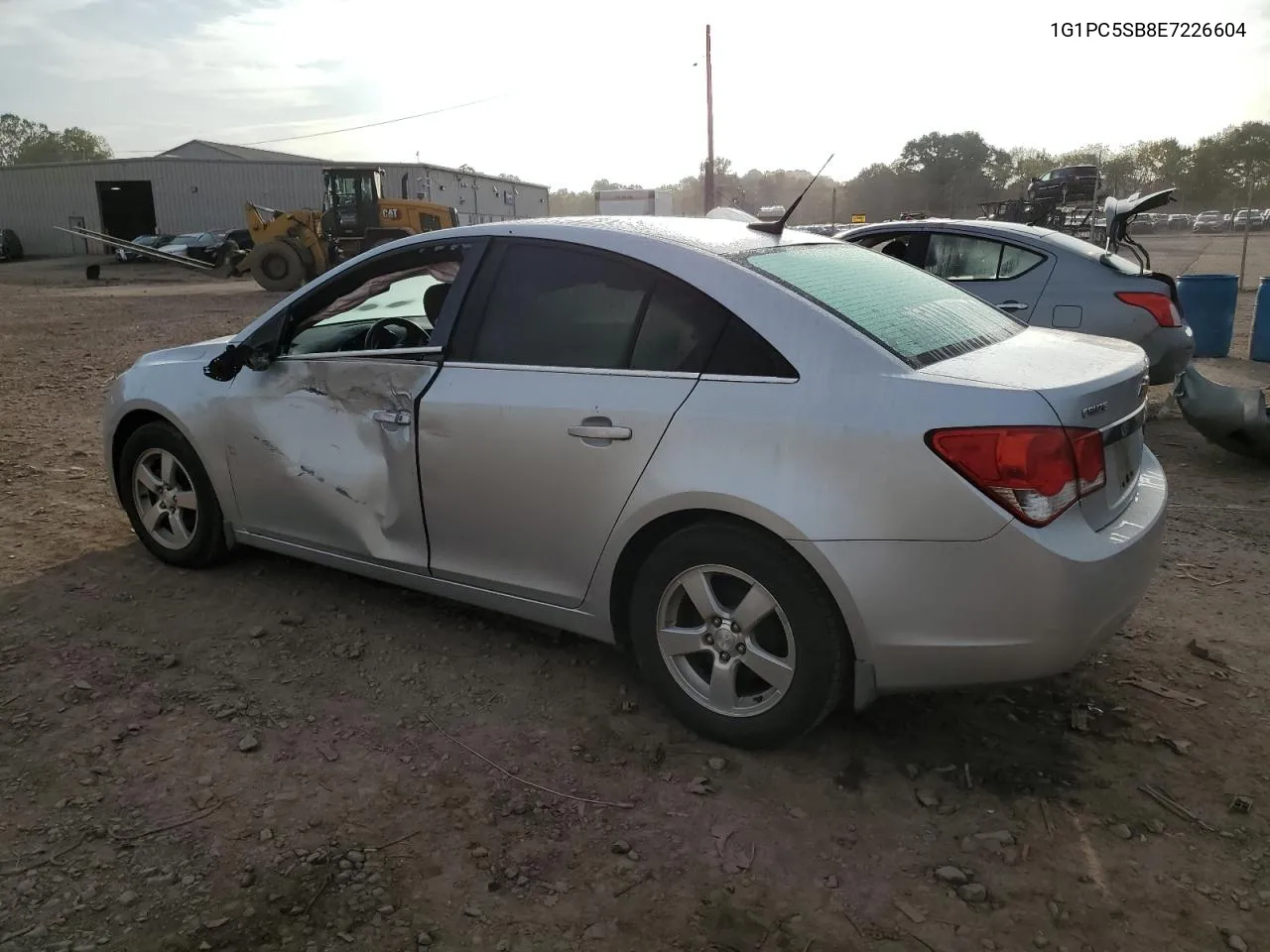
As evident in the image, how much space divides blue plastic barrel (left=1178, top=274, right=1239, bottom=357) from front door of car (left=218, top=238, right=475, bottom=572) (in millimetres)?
9880

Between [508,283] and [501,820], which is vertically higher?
[508,283]

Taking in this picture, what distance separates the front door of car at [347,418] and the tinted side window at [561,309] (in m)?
0.23

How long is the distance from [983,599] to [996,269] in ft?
17.4

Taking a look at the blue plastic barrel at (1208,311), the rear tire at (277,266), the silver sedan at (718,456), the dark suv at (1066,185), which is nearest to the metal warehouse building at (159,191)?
the rear tire at (277,266)

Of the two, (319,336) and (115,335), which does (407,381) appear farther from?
(115,335)

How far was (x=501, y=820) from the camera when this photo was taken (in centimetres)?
273

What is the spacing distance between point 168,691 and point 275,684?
0.37 m

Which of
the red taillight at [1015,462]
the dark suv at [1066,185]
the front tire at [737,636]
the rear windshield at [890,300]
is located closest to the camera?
the red taillight at [1015,462]

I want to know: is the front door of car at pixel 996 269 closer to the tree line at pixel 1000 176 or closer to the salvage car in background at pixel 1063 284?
the salvage car in background at pixel 1063 284

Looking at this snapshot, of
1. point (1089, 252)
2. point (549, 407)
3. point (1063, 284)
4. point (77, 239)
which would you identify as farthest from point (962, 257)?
point (77, 239)

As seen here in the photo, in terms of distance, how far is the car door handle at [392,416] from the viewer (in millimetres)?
3541

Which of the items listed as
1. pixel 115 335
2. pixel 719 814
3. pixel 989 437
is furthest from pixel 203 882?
pixel 115 335

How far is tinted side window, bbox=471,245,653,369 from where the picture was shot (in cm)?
317

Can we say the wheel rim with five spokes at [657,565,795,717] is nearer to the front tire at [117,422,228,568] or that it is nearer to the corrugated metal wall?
the front tire at [117,422,228,568]
